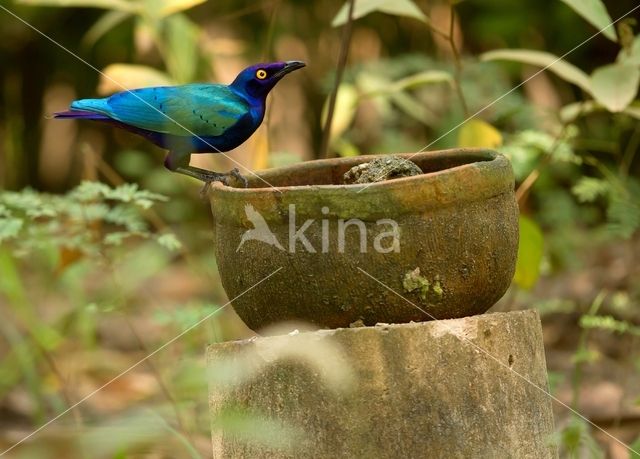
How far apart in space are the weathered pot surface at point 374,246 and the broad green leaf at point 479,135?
4.55 feet

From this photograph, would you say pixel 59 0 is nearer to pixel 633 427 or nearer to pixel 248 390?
pixel 248 390

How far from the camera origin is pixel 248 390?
292 cm

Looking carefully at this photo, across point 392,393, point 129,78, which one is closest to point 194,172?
point 392,393

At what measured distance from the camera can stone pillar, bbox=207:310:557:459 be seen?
9.08 feet

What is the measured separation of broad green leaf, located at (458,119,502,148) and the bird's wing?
1.60 m

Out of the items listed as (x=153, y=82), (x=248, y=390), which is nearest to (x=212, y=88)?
(x=248, y=390)

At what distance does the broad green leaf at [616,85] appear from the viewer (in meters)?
3.80

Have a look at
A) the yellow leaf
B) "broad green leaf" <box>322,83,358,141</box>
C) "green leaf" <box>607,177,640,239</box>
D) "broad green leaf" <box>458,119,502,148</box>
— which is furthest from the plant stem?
"green leaf" <box>607,177,640,239</box>

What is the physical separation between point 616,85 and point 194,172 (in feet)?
5.46

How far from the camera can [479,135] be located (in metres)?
4.37

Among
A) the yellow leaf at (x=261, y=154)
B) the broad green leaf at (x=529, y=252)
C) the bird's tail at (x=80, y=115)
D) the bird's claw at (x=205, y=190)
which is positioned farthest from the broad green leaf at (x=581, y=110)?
the bird's tail at (x=80, y=115)

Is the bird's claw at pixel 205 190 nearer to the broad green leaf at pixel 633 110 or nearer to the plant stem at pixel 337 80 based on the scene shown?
→ the plant stem at pixel 337 80

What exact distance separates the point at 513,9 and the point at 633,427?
348 centimetres

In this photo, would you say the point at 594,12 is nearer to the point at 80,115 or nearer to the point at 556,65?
the point at 556,65
